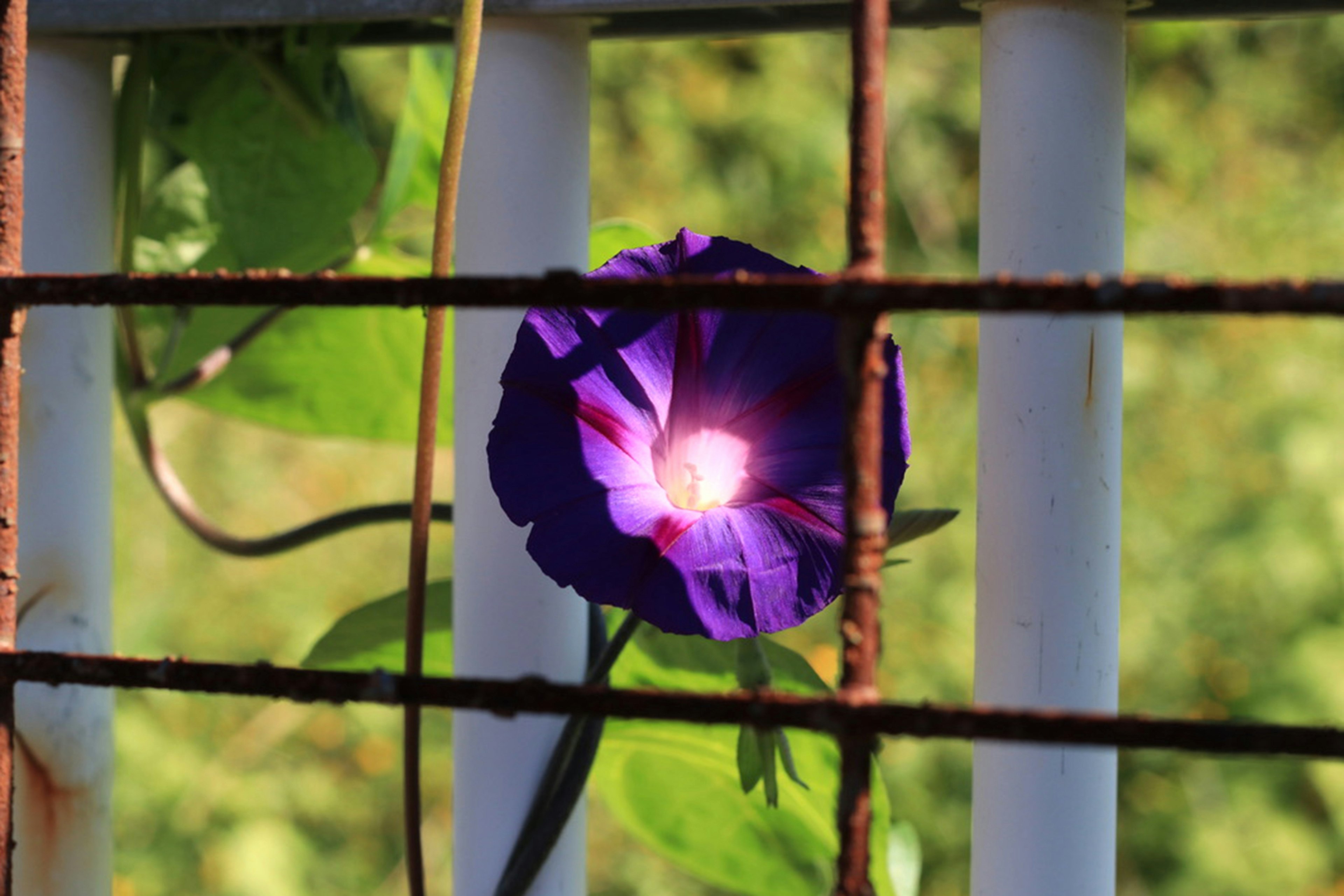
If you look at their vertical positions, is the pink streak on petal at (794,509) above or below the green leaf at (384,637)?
above

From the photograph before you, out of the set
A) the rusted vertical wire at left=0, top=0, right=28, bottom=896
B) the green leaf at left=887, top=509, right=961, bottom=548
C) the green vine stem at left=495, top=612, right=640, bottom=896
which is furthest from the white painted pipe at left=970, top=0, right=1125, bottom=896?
the rusted vertical wire at left=0, top=0, right=28, bottom=896

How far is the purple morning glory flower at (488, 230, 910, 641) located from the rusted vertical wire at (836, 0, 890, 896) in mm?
91

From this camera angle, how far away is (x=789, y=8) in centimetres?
47

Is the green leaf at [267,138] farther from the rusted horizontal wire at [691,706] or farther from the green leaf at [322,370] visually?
the rusted horizontal wire at [691,706]

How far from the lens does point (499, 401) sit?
455 mm

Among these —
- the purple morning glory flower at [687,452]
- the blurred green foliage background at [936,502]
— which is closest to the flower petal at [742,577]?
the purple morning glory flower at [687,452]

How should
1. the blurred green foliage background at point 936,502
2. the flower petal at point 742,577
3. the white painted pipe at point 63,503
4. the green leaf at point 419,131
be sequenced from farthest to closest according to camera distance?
the blurred green foliage background at point 936,502, the green leaf at point 419,131, the white painted pipe at point 63,503, the flower petal at point 742,577

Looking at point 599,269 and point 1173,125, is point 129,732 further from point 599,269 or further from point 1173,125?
point 1173,125

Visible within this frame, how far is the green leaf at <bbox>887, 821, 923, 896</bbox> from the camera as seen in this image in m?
0.58

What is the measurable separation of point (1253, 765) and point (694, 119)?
99cm

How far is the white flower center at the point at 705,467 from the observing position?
415 mm

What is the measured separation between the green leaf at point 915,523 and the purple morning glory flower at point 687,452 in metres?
0.03

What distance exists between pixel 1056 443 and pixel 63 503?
0.37 meters

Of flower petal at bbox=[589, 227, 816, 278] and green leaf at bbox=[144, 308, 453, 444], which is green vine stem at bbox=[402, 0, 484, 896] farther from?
green leaf at bbox=[144, 308, 453, 444]
